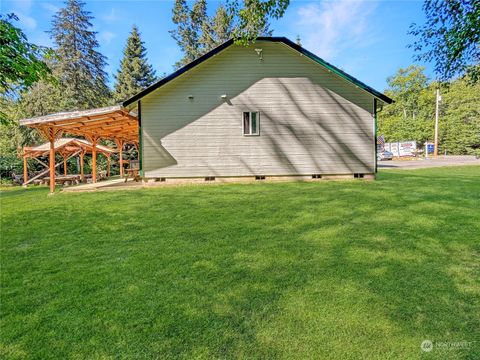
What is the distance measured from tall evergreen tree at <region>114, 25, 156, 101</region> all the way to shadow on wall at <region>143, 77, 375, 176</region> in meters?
23.2

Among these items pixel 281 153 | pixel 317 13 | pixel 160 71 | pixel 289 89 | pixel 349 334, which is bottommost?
pixel 349 334

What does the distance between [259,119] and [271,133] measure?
80 cm

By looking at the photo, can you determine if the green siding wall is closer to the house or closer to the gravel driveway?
the house

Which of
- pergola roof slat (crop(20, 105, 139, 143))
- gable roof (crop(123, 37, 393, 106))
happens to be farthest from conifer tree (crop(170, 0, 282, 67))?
pergola roof slat (crop(20, 105, 139, 143))

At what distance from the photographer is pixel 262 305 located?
8.89ft

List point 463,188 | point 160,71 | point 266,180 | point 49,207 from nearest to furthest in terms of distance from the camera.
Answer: point 49,207 < point 463,188 < point 266,180 < point 160,71

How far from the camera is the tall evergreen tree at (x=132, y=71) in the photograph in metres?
32.1

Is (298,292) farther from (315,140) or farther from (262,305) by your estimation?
(315,140)

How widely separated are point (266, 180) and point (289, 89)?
4.09 m

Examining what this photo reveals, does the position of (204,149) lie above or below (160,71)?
below

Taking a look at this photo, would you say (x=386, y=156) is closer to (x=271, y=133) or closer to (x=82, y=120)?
(x=271, y=133)

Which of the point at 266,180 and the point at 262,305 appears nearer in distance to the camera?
the point at 262,305

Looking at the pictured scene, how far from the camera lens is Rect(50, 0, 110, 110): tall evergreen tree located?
29.5 m

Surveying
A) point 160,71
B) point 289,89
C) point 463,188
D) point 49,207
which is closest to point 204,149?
point 289,89
